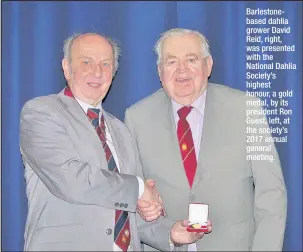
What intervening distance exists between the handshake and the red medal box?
36mm

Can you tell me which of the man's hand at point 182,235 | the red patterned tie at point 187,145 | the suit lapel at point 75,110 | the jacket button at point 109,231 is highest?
the suit lapel at point 75,110

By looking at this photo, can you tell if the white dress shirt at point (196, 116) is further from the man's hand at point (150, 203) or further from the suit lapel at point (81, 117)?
the suit lapel at point (81, 117)

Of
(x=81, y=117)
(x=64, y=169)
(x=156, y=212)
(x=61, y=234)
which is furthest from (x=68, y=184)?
(x=156, y=212)

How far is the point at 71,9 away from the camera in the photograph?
2.88 metres

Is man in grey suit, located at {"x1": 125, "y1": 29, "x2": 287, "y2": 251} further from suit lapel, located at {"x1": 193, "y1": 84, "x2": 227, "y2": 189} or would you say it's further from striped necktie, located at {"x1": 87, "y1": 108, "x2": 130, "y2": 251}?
striped necktie, located at {"x1": 87, "y1": 108, "x2": 130, "y2": 251}

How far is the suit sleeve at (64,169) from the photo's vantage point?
6.97 ft

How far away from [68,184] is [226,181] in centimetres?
72

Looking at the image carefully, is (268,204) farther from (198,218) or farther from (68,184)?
(68,184)

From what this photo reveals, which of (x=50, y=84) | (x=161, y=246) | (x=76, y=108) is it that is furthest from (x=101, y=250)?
(x=50, y=84)

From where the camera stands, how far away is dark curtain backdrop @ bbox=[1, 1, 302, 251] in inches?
112

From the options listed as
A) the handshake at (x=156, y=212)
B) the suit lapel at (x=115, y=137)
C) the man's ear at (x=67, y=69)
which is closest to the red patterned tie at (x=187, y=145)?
the handshake at (x=156, y=212)

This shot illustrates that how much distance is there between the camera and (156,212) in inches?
91.4

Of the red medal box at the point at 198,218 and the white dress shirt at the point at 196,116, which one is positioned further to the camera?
the white dress shirt at the point at 196,116

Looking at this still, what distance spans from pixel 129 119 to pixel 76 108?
345 millimetres
